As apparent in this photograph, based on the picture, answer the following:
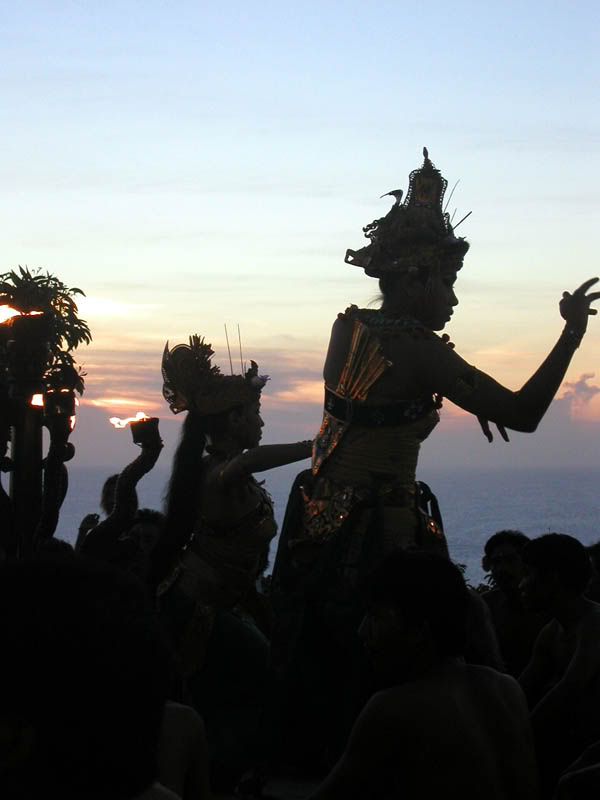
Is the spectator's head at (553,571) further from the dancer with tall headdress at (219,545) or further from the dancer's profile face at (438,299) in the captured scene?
the dancer with tall headdress at (219,545)

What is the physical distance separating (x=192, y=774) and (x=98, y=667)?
57.3 inches

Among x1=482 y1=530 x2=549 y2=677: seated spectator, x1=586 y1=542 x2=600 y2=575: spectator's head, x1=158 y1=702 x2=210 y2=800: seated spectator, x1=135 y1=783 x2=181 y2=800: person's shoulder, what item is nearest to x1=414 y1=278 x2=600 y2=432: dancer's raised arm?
x1=482 y1=530 x2=549 y2=677: seated spectator

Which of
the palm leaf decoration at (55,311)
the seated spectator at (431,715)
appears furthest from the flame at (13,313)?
the seated spectator at (431,715)

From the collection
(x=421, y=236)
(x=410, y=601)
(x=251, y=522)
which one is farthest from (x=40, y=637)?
(x=251, y=522)

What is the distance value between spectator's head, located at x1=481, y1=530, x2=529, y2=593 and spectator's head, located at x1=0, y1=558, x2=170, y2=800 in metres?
6.38

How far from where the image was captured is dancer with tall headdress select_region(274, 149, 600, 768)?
6.46 m

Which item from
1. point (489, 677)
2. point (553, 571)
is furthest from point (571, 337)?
point (489, 677)

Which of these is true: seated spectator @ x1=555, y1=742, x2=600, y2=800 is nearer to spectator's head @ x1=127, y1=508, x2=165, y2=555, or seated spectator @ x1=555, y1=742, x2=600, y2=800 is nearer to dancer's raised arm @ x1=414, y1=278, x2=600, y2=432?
dancer's raised arm @ x1=414, y1=278, x2=600, y2=432

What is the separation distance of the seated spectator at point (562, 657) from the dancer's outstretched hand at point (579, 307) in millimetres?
984

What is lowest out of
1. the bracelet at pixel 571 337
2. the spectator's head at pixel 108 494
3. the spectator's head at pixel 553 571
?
the spectator's head at pixel 553 571

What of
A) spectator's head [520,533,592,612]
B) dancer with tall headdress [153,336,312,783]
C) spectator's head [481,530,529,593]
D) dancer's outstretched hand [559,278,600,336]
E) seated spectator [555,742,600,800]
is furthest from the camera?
spectator's head [481,530,529,593]

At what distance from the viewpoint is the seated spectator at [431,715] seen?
3.77 metres

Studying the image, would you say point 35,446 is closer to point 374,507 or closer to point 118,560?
point 118,560

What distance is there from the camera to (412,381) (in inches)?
255
